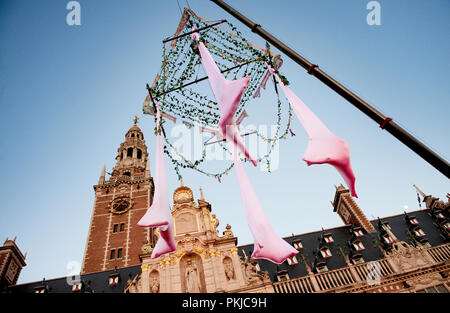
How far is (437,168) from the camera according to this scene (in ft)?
11.1

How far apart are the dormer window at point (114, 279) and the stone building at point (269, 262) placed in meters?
0.07

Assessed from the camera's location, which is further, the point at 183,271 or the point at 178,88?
the point at 183,271

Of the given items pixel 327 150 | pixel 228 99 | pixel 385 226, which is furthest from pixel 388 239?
pixel 228 99

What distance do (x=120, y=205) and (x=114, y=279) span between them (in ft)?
51.0

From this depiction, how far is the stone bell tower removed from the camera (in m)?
28.7

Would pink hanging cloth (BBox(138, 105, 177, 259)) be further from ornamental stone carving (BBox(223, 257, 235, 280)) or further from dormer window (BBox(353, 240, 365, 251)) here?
dormer window (BBox(353, 240, 365, 251))

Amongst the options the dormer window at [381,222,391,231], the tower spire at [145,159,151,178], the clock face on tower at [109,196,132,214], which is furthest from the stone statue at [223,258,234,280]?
the tower spire at [145,159,151,178]

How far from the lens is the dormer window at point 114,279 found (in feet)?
64.9

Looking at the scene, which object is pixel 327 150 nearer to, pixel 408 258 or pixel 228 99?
pixel 228 99

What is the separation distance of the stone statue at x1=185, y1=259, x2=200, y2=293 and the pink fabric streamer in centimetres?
1168

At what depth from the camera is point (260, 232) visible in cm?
482
